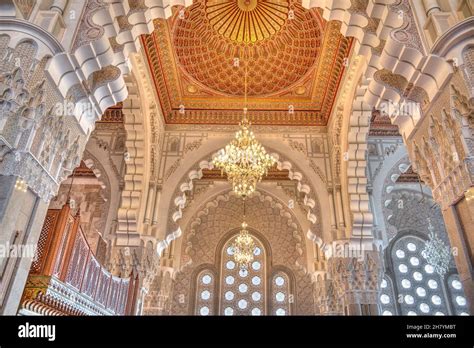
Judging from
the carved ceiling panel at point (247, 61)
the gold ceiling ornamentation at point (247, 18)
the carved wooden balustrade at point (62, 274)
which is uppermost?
the gold ceiling ornamentation at point (247, 18)

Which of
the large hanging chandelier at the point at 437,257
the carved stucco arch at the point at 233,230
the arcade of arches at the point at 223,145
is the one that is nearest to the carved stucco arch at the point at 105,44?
the arcade of arches at the point at 223,145

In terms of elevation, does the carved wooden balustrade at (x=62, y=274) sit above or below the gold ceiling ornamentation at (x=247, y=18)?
below

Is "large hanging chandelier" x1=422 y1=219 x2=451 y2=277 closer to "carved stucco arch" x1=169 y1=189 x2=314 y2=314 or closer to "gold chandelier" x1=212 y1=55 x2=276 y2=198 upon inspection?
"carved stucco arch" x1=169 y1=189 x2=314 y2=314

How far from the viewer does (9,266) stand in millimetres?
3043

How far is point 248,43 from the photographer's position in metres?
8.20

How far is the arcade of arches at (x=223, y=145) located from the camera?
10.9 feet

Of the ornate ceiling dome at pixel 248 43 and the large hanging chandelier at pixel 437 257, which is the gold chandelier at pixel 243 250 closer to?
the ornate ceiling dome at pixel 248 43

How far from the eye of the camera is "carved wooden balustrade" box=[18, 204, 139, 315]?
311cm

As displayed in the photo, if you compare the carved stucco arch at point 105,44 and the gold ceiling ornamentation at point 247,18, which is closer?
the carved stucco arch at point 105,44

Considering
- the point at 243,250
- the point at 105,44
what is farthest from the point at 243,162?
the point at 243,250

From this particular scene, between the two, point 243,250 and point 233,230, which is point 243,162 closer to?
point 243,250

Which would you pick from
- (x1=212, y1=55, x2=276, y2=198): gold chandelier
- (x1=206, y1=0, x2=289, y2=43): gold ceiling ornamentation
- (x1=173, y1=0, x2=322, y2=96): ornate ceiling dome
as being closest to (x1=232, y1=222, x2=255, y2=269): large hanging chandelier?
(x1=212, y1=55, x2=276, y2=198): gold chandelier

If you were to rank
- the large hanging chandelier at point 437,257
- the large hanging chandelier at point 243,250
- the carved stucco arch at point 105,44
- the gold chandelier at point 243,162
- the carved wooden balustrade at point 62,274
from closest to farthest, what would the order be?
1. the carved wooden balustrade at point 62,274
2. the carved stucco arch at point 105,44
3. the gold chandelier at point 243,162
4. the large hanging chandelier at point 243,250
5. the large hanging chandelier at point 437,257
